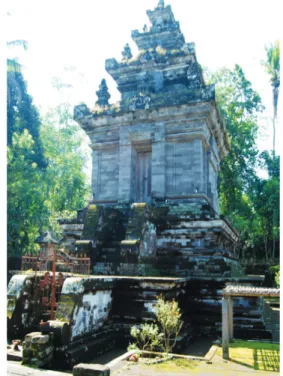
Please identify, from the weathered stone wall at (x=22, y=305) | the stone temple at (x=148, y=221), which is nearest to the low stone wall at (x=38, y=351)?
the stone temple at (x=148, y=221)

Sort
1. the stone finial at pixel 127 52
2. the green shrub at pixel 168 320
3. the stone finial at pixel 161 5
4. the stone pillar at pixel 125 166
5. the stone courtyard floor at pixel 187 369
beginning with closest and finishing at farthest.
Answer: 1. the stone courtyard floor at pixel 187 369
2. the green shrub at pixel 168 320
3. the stone pillar at pixel 125 166
4. the stone finial at pixel 127 52
5. the stone finial at pixel 161 5

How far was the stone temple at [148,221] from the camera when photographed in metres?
6.77

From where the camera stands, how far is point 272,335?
7859mm

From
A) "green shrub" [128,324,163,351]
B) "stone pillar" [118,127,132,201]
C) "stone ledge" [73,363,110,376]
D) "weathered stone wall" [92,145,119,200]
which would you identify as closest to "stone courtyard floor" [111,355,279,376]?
"stone ledge" [73,363,110,376]


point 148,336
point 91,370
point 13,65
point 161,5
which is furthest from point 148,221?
point 13,65

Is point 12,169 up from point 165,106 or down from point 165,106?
down

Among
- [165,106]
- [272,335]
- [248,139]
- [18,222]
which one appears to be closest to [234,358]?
[272,335]

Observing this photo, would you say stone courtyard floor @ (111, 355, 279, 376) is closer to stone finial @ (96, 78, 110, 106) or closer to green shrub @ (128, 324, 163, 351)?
green shrub @ (128, 324, 163, 351)

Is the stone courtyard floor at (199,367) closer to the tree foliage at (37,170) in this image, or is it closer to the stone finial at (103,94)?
the stone finial at (103,94)

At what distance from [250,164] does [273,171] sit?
9.32 ft

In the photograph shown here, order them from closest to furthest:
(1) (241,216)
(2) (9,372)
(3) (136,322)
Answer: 1. (2) (9,372)
2. (3) (136,322)
3. (1) (241,216)

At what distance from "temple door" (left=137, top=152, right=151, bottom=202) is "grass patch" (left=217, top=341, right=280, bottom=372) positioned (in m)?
6.33

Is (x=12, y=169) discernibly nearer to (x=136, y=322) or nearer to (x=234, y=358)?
(x=136, y=322)

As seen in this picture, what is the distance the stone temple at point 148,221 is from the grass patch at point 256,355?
1126 millimetres
